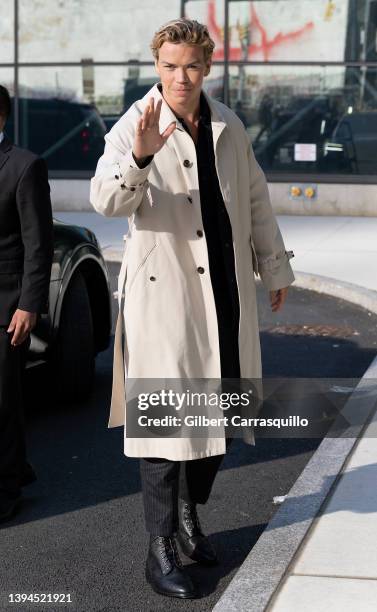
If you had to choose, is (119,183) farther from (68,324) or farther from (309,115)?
(309,115)

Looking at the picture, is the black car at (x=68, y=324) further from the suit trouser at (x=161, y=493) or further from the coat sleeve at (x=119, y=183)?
the coat sleeve at (x=119, y=183)

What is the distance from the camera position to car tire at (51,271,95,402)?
21.5 ft

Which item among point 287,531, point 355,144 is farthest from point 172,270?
point 355,144

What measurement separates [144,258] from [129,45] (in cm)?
1310

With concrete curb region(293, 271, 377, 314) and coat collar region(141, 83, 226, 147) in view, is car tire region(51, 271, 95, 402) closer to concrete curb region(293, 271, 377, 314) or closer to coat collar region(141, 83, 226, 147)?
coat collar region(141, 83, 226, 147)

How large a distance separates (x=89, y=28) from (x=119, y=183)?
1358 cm

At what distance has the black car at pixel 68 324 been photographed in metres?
6.40

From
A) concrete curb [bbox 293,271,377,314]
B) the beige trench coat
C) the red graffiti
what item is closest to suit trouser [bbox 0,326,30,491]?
the beige trench coat

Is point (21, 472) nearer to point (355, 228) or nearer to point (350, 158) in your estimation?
point (355, 228)

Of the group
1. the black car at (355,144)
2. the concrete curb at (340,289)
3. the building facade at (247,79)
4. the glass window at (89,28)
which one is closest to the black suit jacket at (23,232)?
the concrete curb at (340,289)

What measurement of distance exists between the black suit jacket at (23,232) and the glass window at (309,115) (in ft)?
37.5

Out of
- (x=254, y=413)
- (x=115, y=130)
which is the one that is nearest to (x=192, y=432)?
(x=254, y=413)

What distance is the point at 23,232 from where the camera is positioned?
4734 millimetres

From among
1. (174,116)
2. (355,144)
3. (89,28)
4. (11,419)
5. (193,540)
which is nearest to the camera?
(174,116)
